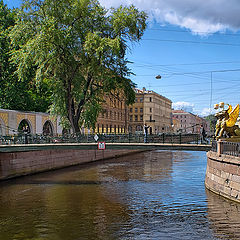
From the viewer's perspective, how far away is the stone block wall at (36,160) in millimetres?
23023

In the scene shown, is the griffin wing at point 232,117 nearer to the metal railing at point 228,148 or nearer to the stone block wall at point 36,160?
the metal railing at point 228,148

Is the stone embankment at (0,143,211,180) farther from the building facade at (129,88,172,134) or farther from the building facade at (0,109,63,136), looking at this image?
the building facade at (129,88,172,134)

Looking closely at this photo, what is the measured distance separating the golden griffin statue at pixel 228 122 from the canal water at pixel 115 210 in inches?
123

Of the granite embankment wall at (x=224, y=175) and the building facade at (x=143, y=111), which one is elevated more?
the building facade at (x=143, y=111)

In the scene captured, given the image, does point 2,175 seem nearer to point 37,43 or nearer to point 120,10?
point 37,43

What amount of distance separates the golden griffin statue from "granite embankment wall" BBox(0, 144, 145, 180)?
7208 mm

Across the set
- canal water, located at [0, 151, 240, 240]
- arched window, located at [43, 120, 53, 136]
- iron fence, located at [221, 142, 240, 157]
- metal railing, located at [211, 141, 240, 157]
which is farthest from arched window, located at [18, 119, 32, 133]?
iron fence, located at [221, 142, 240, 157]

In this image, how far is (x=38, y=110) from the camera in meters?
37.9

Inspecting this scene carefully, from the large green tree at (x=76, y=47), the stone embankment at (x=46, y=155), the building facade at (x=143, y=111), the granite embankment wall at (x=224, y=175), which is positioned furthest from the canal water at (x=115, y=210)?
the building facade at (x=143, y=111)

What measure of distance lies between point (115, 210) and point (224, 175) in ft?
16.4

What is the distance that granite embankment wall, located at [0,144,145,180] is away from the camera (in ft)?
74.4

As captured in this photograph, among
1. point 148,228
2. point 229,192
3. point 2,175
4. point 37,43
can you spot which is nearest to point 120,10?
point 37,43

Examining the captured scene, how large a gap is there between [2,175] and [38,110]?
52.7ft

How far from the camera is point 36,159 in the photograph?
1030 inches
